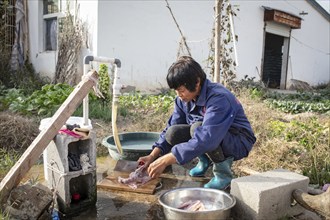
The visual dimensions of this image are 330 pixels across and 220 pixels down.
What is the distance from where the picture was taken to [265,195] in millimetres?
2109

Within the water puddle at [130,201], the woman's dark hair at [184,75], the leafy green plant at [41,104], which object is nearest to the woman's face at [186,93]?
the woman's dark hair at [184,75]

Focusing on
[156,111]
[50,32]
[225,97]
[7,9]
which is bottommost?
[156,111]

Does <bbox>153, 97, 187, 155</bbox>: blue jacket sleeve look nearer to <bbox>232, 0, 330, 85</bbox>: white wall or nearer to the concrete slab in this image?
the concrete slab

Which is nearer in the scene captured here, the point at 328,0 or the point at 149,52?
the point at 149,52

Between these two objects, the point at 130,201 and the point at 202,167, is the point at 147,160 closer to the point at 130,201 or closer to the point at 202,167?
the point at 130,201

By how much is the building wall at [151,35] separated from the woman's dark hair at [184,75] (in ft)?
14.7

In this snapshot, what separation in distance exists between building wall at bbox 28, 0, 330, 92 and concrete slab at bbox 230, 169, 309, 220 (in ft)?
15.7

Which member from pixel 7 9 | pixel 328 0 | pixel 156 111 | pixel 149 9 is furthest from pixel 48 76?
pixel 328 0

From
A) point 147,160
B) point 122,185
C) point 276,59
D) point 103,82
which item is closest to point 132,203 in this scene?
point 122,185

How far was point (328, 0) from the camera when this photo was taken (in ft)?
75.0

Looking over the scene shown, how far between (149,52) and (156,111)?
124 inches

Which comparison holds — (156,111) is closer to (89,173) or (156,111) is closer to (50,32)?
(89,173)

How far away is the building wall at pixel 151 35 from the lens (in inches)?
286

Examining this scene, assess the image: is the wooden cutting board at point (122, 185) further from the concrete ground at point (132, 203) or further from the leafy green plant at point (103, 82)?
the leafy green plant at point (103, 82)
